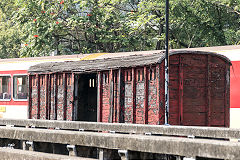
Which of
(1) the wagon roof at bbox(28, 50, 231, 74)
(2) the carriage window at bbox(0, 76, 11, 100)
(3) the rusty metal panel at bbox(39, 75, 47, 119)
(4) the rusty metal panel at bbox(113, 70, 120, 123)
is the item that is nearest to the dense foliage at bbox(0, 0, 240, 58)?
(2) the carriage window at bbox(0, 76, 11, 100)

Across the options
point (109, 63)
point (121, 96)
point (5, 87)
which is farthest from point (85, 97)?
point (5, 87)

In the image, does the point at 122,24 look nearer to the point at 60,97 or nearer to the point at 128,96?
the point at 60,97

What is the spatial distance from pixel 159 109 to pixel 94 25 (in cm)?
2028

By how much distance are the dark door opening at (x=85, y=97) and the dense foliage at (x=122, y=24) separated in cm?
1166

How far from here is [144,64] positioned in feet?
45.8

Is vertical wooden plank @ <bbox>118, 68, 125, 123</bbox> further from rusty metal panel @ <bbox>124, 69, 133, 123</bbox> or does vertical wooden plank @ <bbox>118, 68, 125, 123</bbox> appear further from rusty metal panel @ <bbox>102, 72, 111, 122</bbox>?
rusty metal panel @ <bbox>102, 72, 111, 122</bbox>

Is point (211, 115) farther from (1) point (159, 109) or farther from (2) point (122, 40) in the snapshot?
(2) point (122, 40)

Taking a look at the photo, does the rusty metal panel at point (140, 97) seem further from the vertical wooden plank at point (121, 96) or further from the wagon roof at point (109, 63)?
the vertical wooden plank at point (121, 96)

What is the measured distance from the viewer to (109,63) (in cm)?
1565

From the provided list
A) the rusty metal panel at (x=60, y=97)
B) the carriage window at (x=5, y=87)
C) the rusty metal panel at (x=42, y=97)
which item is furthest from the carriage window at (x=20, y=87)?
the rusty metal panel at (x=60, y=97)

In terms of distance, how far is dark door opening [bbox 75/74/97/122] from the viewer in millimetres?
17141

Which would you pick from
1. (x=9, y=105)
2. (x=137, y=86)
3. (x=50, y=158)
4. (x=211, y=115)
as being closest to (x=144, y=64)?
(x=137, y=86)

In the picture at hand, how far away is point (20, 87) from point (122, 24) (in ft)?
39.4

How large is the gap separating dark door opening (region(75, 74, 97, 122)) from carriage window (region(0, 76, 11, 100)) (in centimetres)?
727
